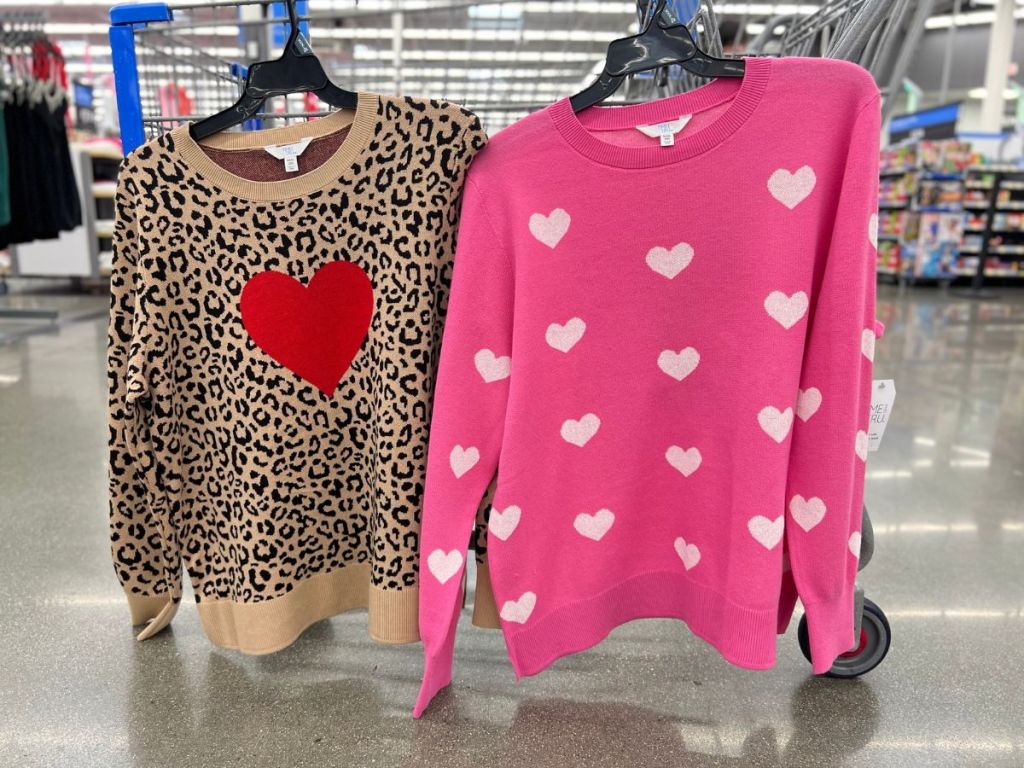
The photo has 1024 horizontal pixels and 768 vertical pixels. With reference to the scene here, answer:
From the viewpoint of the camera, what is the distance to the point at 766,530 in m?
0.87

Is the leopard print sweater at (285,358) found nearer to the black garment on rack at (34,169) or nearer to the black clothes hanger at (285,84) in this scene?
the black clothes hanger at (285,84)

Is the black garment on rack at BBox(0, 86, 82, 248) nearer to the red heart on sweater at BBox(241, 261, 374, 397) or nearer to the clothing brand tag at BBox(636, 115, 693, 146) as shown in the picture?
the red heart on sweater at BBox(241, 261, 374, 397)

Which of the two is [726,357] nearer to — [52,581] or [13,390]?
[52,581]

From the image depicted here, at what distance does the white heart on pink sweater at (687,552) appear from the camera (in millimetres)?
962

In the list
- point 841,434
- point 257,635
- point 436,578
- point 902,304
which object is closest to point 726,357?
point 841,434

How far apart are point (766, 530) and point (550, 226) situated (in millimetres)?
478

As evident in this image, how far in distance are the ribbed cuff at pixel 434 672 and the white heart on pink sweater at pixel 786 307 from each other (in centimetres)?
63

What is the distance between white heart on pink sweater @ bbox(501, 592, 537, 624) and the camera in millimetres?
958

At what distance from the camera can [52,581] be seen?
4.76ft

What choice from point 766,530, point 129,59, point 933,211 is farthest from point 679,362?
point 933,211

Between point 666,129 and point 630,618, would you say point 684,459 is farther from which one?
point 666,129

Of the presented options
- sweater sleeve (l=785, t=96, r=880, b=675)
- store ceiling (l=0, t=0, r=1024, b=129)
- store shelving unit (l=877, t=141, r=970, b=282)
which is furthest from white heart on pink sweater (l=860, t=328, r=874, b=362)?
store shelving unit (l=877, t=141, r=970, b=282)

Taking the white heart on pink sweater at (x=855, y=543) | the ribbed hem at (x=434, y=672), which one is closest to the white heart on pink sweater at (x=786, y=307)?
the white heart on pink sweater at (x=855, y=543)

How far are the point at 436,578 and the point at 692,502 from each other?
375 millimetres
